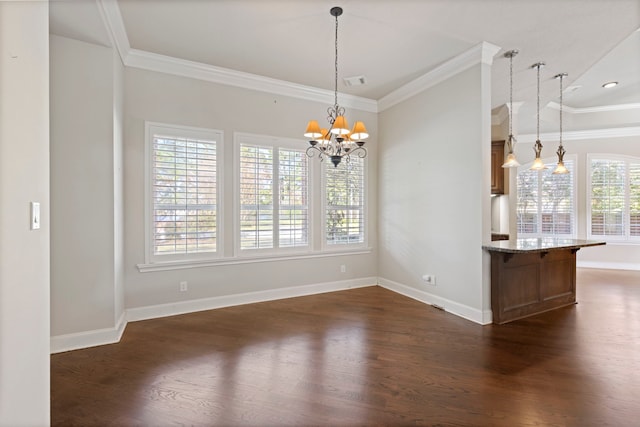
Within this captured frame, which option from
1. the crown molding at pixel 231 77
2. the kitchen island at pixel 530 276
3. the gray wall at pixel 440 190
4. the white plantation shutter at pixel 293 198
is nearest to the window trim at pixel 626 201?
the kitchen island at pixel 530 276

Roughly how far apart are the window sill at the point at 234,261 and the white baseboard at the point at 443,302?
0.70 metres

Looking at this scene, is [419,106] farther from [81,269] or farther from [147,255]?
[81,269]

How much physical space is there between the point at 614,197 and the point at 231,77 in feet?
27.7

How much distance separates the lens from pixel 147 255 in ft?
11.8

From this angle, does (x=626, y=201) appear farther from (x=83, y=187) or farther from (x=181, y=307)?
(x=83, y=187)

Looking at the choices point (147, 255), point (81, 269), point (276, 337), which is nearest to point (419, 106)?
point (276, 337)

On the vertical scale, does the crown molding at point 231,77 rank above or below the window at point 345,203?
above

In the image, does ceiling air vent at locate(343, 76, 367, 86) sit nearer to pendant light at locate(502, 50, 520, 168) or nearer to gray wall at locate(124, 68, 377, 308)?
gray wall at locate(124, 68, 377, 308)

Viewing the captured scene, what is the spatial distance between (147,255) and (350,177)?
318cm

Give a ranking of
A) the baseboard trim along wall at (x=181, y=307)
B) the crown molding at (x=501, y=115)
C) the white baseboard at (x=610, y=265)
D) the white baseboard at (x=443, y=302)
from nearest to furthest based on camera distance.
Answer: the baseboard trim along wall at (x=181, y=307), the white baseboard at (x=443, y=302), the crown molding at (x=501, y=115), the white baseboard at (x=610, y=265)

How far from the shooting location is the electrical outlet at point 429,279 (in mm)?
4172

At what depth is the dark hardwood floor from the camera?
77.4 inches

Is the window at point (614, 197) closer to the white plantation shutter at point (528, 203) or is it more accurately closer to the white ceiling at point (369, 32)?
the white plantation shutter at point (528, 203)

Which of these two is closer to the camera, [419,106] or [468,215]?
[468,215]
